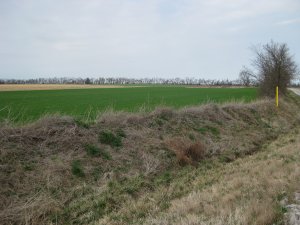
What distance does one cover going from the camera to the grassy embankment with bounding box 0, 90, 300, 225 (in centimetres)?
632

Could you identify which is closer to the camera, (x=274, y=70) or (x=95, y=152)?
(x=95, y=152)

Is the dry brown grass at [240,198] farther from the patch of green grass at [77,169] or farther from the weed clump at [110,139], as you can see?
the weed clump at [110,139]

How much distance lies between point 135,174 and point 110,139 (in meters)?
2.08

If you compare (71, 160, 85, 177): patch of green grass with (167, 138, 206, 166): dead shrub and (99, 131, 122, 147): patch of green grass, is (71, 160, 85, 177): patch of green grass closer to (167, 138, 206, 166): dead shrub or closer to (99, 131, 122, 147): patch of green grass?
(99, 131, 122, 147): patch of green grass

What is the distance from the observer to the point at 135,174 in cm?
968

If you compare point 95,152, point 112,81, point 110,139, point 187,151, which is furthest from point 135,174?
point 112,81

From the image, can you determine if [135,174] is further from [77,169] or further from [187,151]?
[187,151]

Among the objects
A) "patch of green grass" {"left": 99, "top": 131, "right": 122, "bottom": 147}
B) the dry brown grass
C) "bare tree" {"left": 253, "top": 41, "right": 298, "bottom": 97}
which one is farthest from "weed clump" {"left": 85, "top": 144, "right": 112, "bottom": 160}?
"bare tree" {"left": 253, "top": 41, "right": 298, "bottom": 97}

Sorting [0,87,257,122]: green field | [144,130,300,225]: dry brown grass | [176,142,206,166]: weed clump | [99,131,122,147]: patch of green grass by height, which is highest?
[0,87,257,122]: green field

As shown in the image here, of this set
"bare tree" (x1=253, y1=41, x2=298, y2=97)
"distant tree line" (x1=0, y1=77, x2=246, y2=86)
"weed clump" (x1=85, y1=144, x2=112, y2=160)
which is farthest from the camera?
"distant tree line" (x1=0, y1=77, x2=246, y2=86)

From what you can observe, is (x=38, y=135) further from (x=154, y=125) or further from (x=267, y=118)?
(x=267, y=118)

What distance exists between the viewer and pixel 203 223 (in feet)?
16.8

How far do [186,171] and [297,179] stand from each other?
385 cm

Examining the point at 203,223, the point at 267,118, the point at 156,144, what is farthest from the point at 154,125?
the point at 267,118
